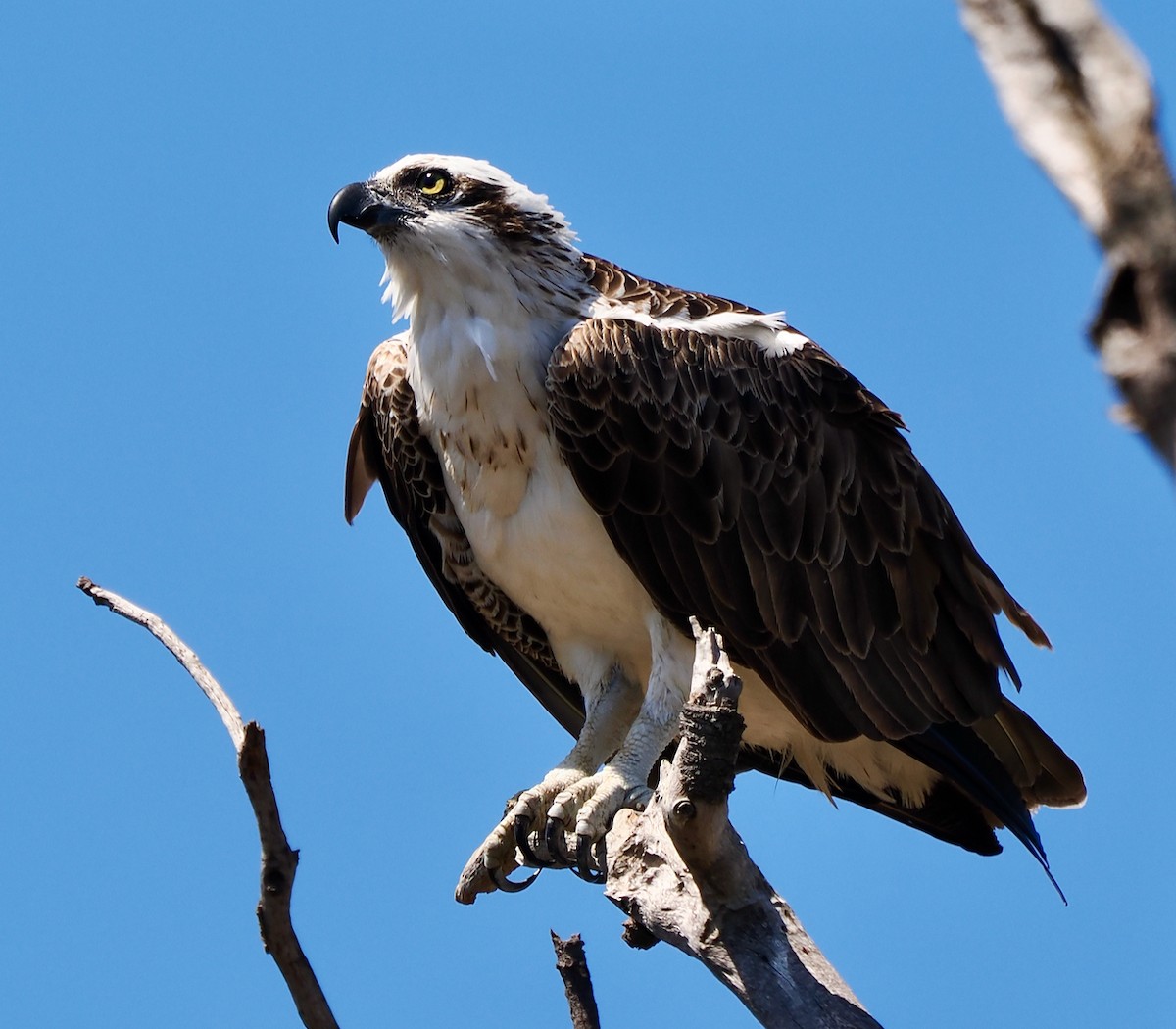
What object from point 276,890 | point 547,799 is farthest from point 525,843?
point 276,890

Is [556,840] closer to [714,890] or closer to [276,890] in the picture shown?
[714,890]

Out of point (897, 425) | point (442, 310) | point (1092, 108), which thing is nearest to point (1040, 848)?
point (897, 425)

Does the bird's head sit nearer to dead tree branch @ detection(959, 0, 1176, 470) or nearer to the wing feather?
the wing feather

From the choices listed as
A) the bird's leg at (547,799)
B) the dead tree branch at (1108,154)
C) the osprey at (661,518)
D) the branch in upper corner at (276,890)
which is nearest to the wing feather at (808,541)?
the osprey at (661,518)

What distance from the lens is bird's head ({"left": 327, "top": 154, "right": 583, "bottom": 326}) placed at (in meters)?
6.97

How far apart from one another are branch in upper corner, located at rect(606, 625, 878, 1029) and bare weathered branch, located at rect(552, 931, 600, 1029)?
1.48 ft

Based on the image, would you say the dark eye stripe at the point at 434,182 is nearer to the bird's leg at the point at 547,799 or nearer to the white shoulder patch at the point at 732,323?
the white shoulder patch at the point at 732,323

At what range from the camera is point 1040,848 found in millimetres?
6875

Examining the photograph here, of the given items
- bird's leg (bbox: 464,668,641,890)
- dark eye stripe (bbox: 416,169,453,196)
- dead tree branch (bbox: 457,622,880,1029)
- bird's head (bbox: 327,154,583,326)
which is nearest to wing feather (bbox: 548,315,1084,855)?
bird's head (bbox: 327,154,583,326)

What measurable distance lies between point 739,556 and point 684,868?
1964 mm

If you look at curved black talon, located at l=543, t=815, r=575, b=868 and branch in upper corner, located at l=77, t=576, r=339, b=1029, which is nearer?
branch in upper corner, located at l=77, t=576, r=339, b=1029

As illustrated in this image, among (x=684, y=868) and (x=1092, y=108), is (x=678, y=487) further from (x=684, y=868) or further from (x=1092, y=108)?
(x=1092, y=108)

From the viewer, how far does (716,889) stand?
16.6 feet

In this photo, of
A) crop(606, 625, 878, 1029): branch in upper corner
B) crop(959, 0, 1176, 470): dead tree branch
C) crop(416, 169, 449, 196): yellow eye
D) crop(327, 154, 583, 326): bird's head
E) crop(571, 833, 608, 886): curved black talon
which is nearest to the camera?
crop(959, 0, 1176, 470): dead tree branch
